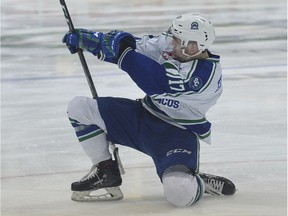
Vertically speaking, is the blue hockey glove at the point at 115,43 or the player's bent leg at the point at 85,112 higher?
the blue hockey glove at the point at 115,43

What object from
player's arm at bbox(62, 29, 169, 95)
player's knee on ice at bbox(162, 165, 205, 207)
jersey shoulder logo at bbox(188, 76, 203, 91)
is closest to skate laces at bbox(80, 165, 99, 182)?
player's knee on ice at bbox(162, 165, 205, 207)

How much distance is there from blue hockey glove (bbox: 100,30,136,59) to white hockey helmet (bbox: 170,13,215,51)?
172 mm

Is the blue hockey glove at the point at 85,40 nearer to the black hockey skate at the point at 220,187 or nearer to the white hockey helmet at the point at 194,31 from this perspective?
the white hockey helmet at the point at 194,31

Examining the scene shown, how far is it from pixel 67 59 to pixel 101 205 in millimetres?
2911

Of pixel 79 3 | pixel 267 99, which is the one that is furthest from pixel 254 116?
pixel 79 3

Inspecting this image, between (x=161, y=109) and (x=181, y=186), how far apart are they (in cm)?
31

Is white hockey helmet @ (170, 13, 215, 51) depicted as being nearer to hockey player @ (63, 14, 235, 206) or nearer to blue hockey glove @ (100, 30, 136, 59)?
hockey player @ (63, 14, 235, 206)

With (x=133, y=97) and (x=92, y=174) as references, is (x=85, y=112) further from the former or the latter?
(x=133, y=97)

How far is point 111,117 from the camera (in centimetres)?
324

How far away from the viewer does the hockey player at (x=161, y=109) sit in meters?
3.05

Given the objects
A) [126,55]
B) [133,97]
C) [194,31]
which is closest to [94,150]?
[126,55]

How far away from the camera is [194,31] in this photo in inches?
121

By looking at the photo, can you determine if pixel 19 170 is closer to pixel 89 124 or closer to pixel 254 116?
pixel 89 124

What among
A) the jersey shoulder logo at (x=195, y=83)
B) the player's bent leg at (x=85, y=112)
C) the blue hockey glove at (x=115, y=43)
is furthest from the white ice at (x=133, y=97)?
the blue hockey glove at (x=115, y=43)
